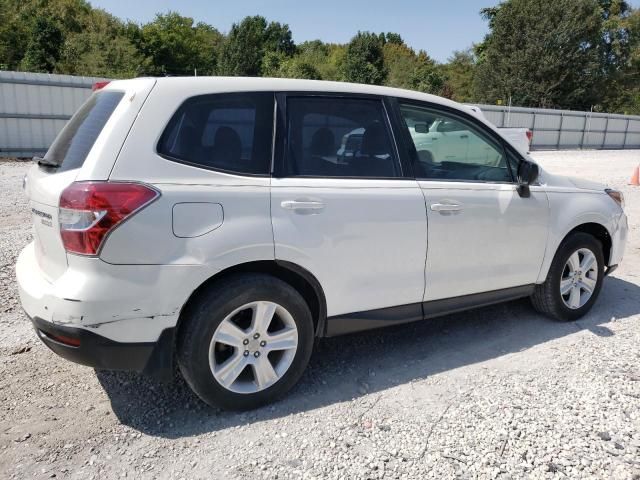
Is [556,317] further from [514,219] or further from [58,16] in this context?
[58,16]

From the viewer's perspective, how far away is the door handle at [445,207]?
338 cm

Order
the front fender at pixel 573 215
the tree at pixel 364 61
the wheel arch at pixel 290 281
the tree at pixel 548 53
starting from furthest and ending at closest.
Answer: the tree at pixel 364 61 < the tree at pixel 548 53 < the front fender at pixel 573 215 < the wheel arch at pixel 290 281

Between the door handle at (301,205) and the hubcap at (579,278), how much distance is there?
2.42 m

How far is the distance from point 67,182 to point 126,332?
30.8 inches

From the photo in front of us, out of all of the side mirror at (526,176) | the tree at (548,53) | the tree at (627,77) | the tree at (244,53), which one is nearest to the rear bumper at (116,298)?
the side mirror at (526,176)

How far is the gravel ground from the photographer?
8.32ft

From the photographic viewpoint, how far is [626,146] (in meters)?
32.8

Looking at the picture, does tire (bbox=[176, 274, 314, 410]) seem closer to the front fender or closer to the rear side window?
the rear side window

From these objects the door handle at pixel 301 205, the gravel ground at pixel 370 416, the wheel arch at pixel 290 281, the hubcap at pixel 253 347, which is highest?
the door handle at pixel 301 205

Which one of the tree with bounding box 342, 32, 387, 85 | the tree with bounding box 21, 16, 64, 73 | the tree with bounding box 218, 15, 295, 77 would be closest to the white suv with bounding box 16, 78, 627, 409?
the tree with bounding box 21, 16, 64, 73

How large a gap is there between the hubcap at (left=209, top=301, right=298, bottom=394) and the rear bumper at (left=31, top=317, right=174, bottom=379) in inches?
9.8

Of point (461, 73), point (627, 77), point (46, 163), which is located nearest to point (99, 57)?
point (46, 163)

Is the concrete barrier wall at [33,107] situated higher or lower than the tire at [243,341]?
higher

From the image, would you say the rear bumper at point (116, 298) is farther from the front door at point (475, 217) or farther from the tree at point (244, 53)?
the tree at point (244, 53)
